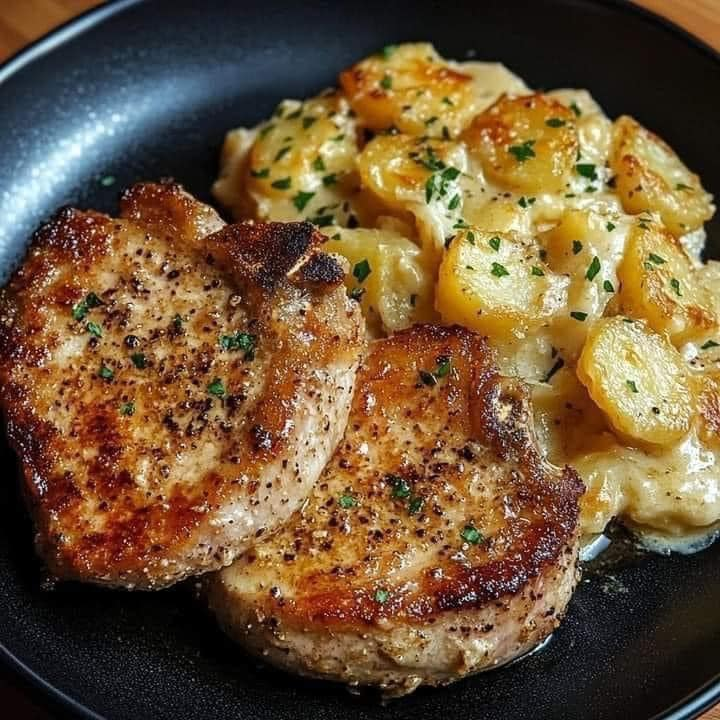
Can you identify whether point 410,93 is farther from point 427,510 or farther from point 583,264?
point 427,510

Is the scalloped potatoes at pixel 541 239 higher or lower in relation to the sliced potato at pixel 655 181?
lower

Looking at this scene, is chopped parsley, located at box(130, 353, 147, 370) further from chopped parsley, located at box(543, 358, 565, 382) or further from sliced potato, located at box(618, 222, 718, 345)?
sliced potato, located at box(618, 222, 718, 345)

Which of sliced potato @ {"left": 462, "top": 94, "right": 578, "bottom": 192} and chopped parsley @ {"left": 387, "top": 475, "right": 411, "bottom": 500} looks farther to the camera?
sliced potato @ {"left": 462, "top": 94, "right": 578, "bottom": 192}

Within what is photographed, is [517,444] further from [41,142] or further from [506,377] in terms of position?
[41,142]

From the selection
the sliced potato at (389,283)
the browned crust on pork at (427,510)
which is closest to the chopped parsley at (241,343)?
the browned crust on pork at (427,510)

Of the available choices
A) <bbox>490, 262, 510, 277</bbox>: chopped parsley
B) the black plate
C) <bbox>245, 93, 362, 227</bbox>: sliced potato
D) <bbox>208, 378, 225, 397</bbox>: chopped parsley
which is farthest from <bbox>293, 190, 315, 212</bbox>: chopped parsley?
<bbox>208, 378, 225, 397</bbox>: chopped parsley

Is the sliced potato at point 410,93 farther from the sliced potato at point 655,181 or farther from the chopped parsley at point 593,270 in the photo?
the chopped parsley at point 593,270
